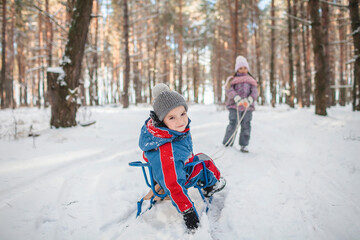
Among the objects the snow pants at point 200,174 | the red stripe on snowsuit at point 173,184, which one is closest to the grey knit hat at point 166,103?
the red stripe on snowsuit at point 173,184

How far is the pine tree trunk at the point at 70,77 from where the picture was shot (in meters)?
5.09

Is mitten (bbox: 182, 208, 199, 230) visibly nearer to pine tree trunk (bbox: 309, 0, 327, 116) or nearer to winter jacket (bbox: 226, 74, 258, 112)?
winter jacket (bbox: 226, 74, 258, 112)

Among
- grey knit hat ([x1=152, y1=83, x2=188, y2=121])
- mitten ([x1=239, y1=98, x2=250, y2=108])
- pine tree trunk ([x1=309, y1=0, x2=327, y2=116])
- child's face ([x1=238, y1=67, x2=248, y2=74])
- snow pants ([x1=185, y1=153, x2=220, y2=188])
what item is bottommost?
snow pants ([x1=185, y1=153, x2=220, y2=188])

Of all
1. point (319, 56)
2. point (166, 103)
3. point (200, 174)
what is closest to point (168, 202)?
point (200, 174)

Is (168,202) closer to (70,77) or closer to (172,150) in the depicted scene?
(172,150)

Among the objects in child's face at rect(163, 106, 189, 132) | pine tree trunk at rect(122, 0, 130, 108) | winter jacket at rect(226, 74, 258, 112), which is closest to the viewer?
child's face at rect(163, 106, 189, 132)

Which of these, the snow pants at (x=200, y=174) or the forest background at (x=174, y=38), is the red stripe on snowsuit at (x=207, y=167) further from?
the forest background at (x=174, y=38)

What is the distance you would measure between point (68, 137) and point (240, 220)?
164 inches

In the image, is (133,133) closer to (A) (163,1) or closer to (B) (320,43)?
(B) (320,43)

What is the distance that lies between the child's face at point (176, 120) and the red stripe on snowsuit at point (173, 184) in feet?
0.88

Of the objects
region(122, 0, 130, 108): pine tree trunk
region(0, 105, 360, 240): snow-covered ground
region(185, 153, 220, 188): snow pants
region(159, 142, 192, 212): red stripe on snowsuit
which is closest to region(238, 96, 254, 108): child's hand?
region(0, 105, 360, 240): snow-covered ground

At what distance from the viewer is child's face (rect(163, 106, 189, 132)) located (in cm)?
173

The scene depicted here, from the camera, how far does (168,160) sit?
63.6 inches

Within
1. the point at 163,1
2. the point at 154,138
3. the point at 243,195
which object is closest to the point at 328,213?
the point at 243,195
